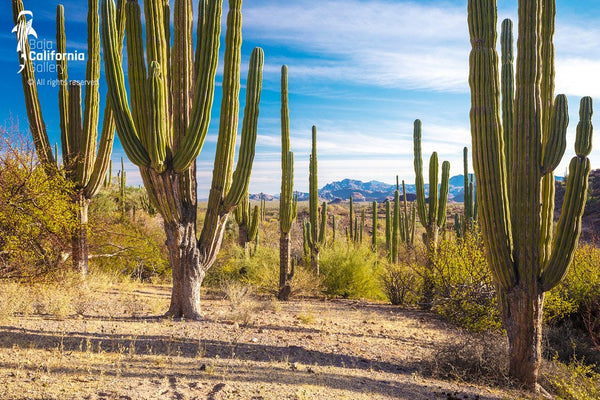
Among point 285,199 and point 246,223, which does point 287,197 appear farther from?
point 246,223

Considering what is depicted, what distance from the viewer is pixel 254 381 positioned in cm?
512

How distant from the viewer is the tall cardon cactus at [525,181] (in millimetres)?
5668

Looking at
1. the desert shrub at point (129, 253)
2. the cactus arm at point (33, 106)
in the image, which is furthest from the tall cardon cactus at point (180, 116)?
the desert shrub at point (129, 253)

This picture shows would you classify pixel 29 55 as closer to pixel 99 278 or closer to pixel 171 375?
pixel 99 278

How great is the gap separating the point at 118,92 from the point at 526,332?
7.66 metres

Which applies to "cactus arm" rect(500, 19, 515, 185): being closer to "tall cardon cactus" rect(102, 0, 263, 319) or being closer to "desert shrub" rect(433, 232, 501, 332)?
"desert shrub" rect(433, 232, 501, 332)

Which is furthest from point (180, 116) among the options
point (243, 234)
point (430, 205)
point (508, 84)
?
point (243, 234)

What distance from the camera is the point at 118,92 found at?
7.58 meters

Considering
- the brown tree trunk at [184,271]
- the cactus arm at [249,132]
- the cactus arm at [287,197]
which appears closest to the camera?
the brown tree trunk at [184,271]

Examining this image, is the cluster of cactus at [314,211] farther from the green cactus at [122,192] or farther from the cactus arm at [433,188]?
the green cactus at [122,192]

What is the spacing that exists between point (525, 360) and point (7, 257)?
9686 mm

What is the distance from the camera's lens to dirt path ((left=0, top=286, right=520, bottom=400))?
468cm

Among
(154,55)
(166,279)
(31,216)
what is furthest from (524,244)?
(166,279)

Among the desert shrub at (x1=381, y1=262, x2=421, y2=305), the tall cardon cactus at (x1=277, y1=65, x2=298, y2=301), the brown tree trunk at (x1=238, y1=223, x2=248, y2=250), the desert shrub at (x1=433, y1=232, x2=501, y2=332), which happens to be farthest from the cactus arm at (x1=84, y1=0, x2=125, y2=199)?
the desert shrub at (x1=433, y1=232, x2=501, y2=332)
